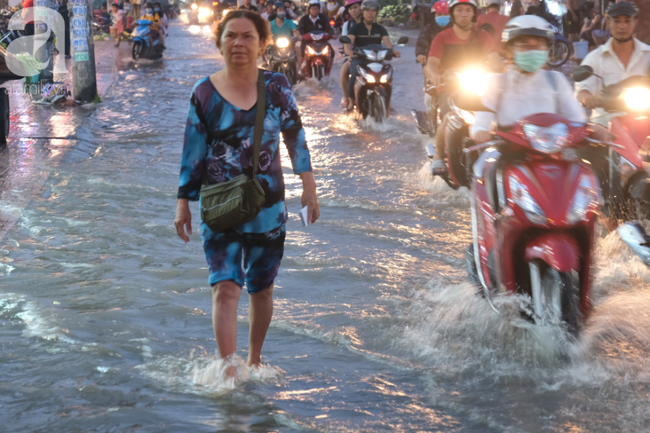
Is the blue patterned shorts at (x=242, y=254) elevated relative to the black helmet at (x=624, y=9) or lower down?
lower down

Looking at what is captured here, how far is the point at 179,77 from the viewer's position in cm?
1995

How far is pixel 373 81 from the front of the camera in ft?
42.4

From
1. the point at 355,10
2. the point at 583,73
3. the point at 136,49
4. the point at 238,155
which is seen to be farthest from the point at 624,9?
the point at 136,49

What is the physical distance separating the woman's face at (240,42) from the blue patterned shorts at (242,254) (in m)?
0.75

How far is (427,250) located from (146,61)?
60.5 feet

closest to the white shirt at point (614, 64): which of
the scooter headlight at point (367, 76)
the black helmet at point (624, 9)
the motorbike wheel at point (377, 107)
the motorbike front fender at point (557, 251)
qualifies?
the black helmet at point (624, 9)

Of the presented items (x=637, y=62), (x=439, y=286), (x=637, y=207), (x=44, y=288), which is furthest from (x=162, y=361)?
(x=637, y=62)

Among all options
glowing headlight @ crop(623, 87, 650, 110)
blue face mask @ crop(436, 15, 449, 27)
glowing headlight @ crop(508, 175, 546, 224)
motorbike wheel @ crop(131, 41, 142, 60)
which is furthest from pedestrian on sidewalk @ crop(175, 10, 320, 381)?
motorbike wheel @ crop(131, 41, 142, 60)

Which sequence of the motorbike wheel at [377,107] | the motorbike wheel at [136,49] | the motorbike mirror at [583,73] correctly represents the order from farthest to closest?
the motorbike wheel at [136,49] < the motorbike wheel at [377,107] < the motorbike mirror at [583,73]

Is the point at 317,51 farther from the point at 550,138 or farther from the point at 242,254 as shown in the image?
the point at 242,254

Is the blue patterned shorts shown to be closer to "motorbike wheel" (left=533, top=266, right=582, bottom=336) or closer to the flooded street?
the flooded street

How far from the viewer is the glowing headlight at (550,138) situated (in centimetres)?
437

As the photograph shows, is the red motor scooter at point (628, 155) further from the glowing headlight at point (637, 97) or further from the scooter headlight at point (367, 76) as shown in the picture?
the scooter headlight at point (367, 76)

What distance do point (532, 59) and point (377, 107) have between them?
769cm
